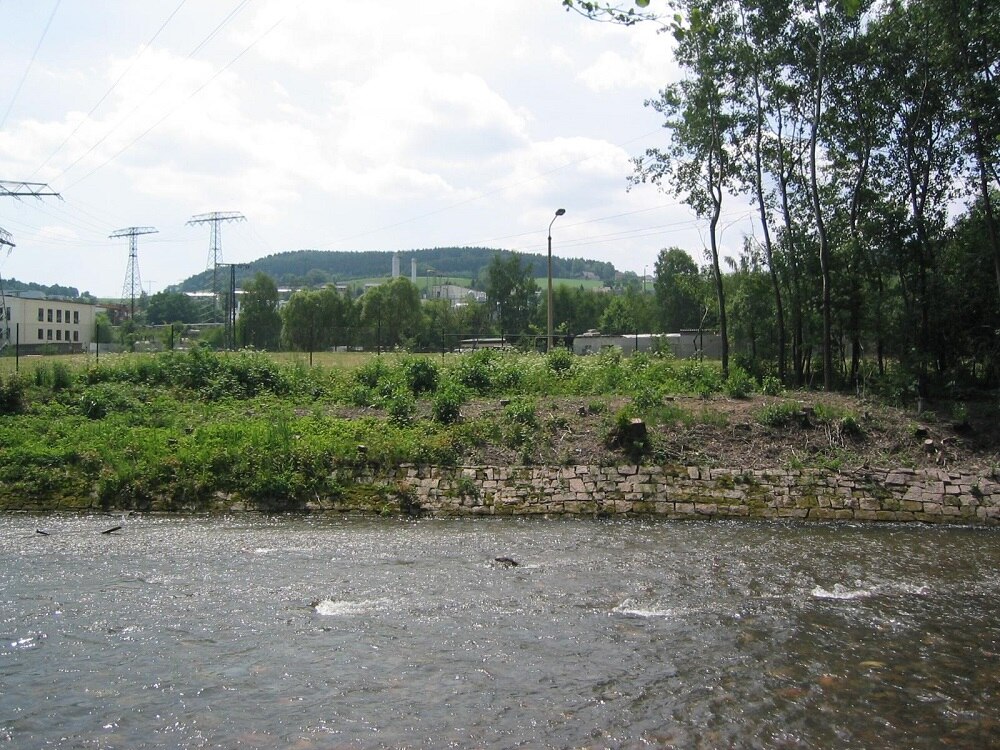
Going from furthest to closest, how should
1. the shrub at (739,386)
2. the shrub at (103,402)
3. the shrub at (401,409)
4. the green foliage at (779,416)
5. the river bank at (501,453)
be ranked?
the shrub at (739,386)
the shrub at (103,402)
the shrub at (401,409)
the green foliage at (779,416)
the river bank at (501,453)

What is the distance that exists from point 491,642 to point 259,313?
287 ft

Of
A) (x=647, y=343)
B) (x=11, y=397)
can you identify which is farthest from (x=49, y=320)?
(x=11, y=397)

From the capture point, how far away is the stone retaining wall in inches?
698

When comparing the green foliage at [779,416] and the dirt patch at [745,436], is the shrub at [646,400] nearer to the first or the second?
the dirt patch at [745,436]

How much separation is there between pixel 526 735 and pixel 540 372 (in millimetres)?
20932

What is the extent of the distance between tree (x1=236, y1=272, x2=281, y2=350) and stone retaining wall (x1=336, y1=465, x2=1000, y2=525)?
2851 inches

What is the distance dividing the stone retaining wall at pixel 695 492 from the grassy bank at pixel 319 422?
2.10 ft

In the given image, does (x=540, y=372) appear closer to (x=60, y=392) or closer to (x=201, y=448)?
(x=201, y=448)

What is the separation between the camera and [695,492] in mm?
18188

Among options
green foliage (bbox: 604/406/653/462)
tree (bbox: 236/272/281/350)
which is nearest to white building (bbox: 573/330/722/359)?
green foliage (bbox: 604/406/653/462)

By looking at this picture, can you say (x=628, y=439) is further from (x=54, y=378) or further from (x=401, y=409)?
(x=54, y=378)

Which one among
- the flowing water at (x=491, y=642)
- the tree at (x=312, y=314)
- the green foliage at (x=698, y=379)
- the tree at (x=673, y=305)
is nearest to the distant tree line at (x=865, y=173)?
the green foliage at (x=698, y=379)

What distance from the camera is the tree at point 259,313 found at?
88750mm

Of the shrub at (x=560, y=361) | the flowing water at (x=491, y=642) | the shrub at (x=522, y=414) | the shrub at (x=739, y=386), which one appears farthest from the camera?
the shrub at (x=560, y=361)
